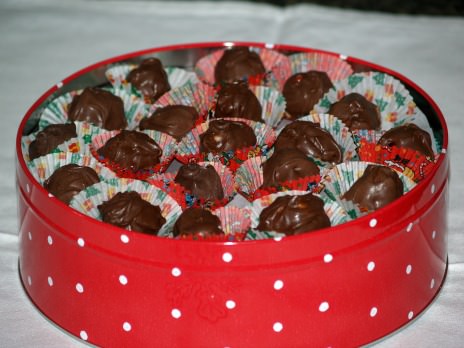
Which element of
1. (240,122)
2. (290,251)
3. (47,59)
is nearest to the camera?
(290,251)

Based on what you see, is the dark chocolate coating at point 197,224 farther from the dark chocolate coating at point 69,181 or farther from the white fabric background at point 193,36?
the white fabric background at point 193,36

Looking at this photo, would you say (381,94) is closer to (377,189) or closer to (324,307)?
(377,189)

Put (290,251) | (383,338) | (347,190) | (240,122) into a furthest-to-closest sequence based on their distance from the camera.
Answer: (240,122)
(347,190)
(383,338)
(290,251)

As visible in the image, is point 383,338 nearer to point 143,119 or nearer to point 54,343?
point 54,343

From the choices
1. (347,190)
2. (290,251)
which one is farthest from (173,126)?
(290,251)

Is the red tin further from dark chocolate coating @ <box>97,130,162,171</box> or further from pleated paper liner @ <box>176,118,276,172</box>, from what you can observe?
pleated paper liner @ <box>176,118,276,172</box>

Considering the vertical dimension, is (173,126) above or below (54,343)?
above

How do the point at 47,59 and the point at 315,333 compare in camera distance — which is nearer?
the point at 315,333

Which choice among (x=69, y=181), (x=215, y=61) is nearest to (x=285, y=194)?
(x=69, y=181)
